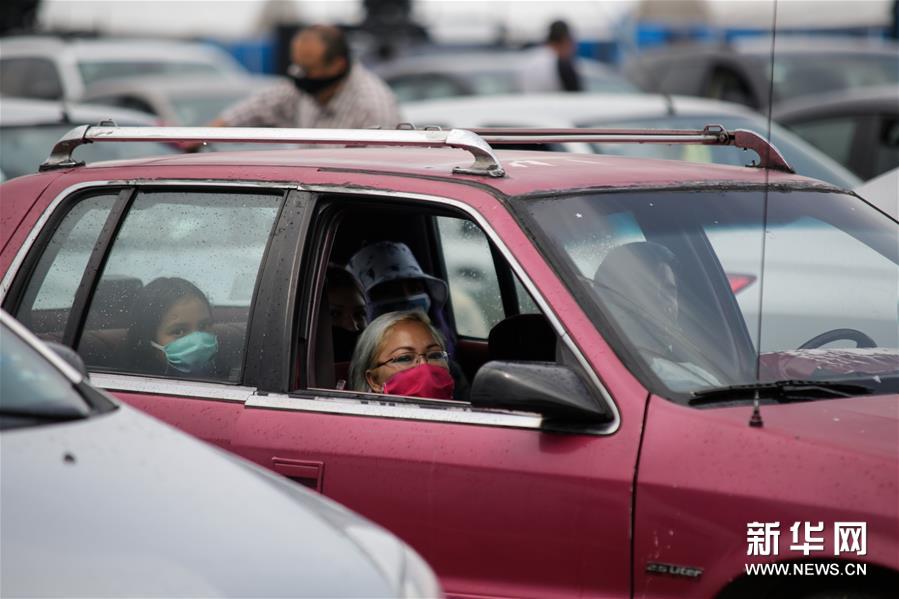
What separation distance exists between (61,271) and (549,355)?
1370mm

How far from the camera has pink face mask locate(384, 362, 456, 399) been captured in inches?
169

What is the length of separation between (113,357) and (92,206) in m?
0.45

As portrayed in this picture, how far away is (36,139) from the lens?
9047 millimetres

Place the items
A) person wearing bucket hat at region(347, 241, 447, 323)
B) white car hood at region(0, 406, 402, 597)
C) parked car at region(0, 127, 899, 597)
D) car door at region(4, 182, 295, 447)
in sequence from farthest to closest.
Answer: person wearing bucket hat at region(347, 241, 447, 323), car door at region(4, 182, 295, 447), parked car at region(0, 127, 899, 597), white car hood at region(0, 406, 402, 597)

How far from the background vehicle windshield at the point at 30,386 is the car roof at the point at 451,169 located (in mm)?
997

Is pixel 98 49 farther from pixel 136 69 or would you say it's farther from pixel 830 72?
pixel 830 72

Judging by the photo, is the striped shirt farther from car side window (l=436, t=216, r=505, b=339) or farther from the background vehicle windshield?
the background vehicle windshield

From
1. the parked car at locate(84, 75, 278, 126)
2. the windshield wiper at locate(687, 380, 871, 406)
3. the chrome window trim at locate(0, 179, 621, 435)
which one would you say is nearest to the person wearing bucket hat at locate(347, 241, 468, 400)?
the chrome window trim at locate(0, 179, 621, 435)

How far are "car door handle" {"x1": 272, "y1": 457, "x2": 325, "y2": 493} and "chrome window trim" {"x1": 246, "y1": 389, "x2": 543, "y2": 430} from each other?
0.44 ft

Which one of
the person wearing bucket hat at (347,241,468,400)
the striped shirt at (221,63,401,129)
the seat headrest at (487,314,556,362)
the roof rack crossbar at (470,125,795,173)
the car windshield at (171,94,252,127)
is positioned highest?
the car windshield at (171,94,252,127)

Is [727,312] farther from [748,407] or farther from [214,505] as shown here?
[214,505]

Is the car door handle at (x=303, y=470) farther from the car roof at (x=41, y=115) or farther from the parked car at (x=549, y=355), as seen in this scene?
the car roof at (x=41, y=115)

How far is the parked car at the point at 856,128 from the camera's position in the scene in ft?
33.2

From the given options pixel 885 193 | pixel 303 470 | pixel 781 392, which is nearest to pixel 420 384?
pixel 303 470
